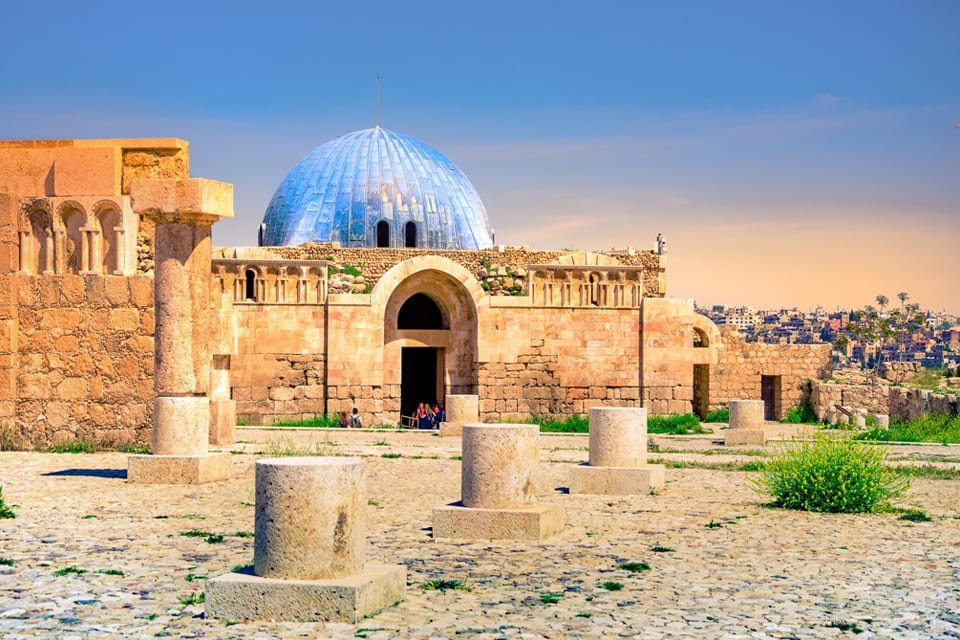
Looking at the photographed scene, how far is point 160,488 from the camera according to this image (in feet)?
39.2

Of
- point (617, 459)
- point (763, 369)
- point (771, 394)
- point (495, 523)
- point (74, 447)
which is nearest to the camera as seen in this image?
point (495, 523)

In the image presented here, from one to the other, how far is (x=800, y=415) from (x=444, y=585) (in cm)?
2680

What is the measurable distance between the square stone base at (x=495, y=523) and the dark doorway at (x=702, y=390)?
23062mm

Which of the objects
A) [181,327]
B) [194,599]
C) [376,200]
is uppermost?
[376,200]

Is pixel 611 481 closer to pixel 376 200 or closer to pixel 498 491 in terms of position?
pixel 498 491

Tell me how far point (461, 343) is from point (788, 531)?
59.8ft

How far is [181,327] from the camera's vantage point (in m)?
12.8

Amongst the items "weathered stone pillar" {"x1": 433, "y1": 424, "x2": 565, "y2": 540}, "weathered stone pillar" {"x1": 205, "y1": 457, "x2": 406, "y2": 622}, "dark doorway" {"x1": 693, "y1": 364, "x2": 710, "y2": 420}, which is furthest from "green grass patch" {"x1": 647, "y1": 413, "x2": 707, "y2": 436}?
"weathered stone pillar" {"x1": 205, "y1": 457, "x2": 406, "y2": 622}

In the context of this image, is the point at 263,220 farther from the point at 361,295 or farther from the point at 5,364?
the point at 5,364

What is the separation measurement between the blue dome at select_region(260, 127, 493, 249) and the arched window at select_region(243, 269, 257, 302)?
8.19 metres

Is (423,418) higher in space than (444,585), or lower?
higher

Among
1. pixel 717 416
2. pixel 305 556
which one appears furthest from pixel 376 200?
pixel 305 556

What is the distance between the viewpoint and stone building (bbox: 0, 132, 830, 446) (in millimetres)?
14555

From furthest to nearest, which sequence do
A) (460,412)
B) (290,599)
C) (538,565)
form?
(460,412)
(538,565)
(290,599)
